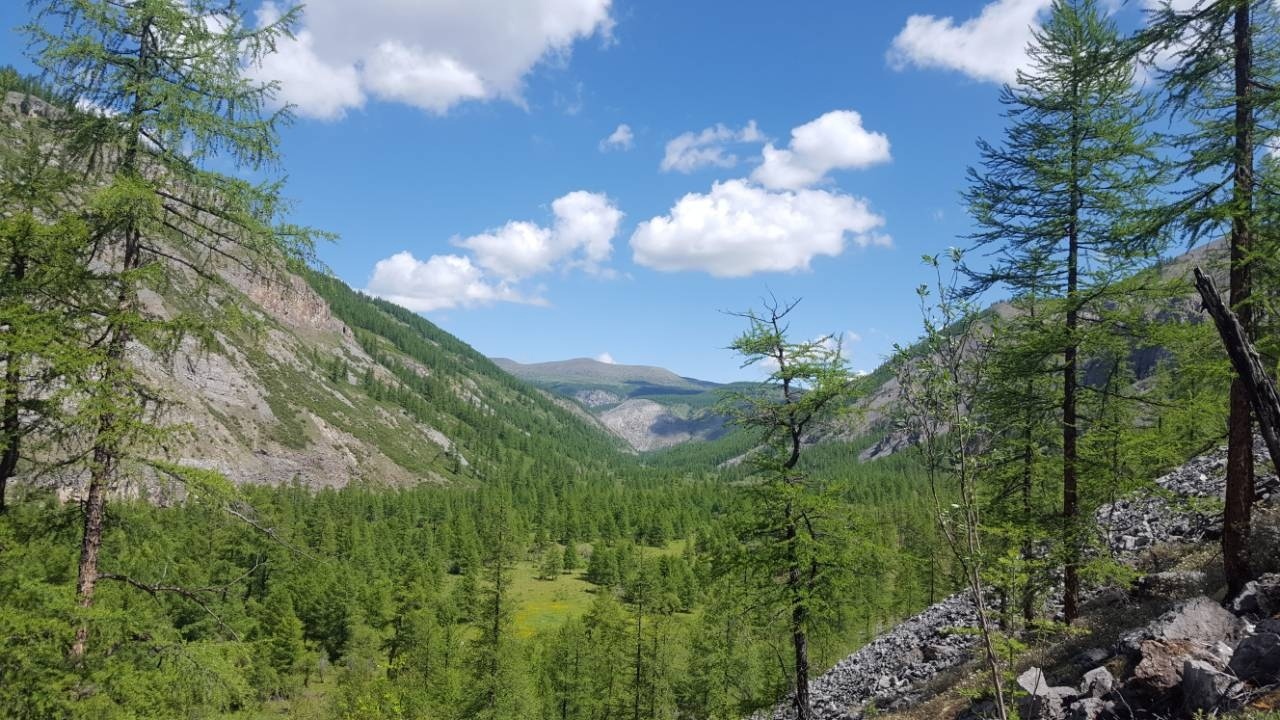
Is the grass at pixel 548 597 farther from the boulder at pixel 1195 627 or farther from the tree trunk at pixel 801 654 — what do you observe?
the boulder at pixel 1195 627

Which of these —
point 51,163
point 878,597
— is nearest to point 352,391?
point 878,597

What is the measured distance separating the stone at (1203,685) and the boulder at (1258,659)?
25cm

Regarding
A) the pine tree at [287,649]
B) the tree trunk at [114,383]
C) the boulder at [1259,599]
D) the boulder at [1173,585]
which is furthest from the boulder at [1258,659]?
the pine tree at [287,649]

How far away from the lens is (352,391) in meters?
197

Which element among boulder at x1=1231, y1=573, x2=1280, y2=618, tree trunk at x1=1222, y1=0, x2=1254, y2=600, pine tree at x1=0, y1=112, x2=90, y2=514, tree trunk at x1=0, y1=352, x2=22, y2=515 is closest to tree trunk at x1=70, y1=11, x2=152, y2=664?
pine tree at x1=0, y1=112, x2=90, y2=514

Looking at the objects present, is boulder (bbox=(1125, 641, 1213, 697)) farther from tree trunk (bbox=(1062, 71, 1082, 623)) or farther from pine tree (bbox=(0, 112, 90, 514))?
pine tree (bbox=(0, 112, 90, 514))

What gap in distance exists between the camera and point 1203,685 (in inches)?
277

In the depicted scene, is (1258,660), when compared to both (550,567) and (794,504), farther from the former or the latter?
(550,567)

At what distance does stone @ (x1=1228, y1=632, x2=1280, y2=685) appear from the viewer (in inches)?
269

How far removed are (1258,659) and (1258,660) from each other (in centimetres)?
1

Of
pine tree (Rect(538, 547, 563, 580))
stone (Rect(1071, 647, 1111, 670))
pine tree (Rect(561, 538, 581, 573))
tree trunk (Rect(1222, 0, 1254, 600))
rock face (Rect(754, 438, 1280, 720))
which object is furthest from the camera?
pine tree (Rect(561, 538, 581, 573))

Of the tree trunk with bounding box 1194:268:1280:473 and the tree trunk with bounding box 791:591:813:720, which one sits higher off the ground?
the tree trunk with bounding box 1194:268:1280:473

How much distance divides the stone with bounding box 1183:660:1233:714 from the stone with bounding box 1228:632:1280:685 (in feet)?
0.81

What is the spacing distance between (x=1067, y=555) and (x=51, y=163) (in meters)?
19.8
